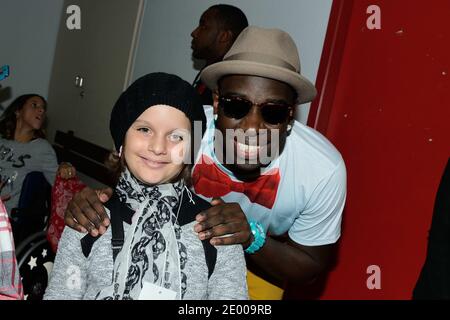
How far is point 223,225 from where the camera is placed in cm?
160

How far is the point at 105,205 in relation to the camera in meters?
1.60

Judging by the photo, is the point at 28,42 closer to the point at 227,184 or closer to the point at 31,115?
the point at 31,115

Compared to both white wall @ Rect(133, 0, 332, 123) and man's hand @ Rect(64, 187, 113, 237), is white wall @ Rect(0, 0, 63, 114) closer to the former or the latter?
white wall @ Rect(133, 0, 332, 123)

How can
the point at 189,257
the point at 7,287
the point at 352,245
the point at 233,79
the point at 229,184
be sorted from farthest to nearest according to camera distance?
the point at 352,245, the point at 229,184, the point at 233,79, the point at 189,257, the point at 7,287

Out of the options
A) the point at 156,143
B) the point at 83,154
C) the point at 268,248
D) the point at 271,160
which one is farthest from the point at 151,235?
the point at 83,154

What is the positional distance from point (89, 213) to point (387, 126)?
1.55 m

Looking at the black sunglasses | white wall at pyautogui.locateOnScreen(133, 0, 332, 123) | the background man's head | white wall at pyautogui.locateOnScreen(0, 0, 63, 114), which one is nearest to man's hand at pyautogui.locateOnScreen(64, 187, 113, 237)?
the black sunglasses

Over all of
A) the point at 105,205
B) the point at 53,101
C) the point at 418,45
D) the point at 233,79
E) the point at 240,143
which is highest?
the point at 418,45

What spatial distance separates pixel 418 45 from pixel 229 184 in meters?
1.08

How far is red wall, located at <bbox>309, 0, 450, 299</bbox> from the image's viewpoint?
2.29m

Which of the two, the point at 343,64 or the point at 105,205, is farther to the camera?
the point at 343,64

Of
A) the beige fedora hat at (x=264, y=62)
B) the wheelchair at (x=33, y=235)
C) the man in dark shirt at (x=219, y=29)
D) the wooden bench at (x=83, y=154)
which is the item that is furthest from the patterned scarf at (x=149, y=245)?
the wooden bench at (x=83, y=154)
